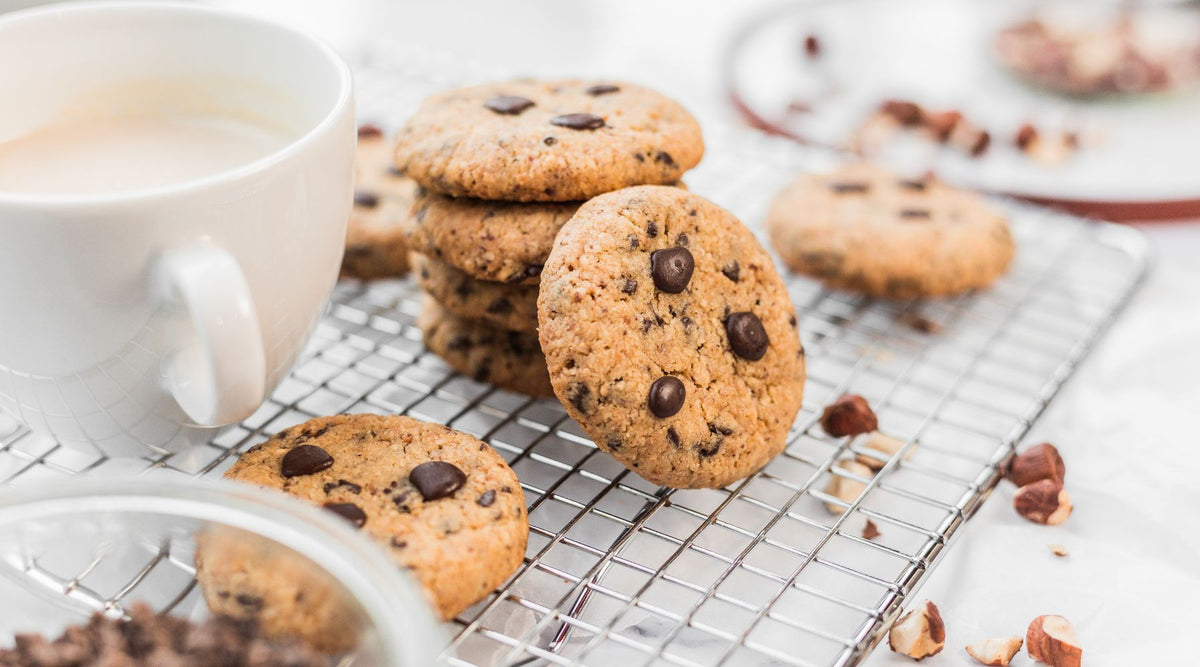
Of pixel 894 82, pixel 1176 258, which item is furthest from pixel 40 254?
pixel 894 82

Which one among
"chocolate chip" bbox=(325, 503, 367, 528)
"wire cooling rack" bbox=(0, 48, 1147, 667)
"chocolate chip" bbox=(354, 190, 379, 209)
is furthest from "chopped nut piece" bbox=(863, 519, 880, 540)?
"chocolate chip" bbox=(354, 190, 379, 209)

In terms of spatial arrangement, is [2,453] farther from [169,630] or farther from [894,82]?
[894,82]

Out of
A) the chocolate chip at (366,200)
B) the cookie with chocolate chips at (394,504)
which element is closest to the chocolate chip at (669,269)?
the cookie with chocolate chips at (394,504)

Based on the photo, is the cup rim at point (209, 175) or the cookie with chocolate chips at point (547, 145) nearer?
the cup rim at point (209, 175)

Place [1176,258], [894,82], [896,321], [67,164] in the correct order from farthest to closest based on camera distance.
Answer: [894,82], [1176,258], [896,321], [67,164]

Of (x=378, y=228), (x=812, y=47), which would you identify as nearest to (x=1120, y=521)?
(x=378, y=228)

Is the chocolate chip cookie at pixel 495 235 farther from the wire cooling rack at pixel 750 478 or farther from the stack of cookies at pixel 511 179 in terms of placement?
the wire cooling rack at pixel 750 478

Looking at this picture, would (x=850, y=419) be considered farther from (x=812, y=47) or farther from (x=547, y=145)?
(x=812, y=47)
